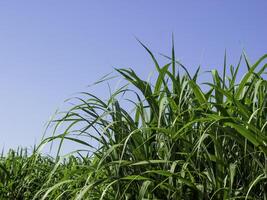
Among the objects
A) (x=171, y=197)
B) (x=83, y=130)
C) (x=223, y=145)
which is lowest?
(x=171, y=197)

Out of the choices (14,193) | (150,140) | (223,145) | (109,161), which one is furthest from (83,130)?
(14,193)

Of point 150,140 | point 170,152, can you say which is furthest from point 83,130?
point 170,152

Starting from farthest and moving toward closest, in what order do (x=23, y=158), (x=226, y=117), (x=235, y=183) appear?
1. (x=23, y=158)
2. (x=235, y=183)
3. (x=226, y=117)

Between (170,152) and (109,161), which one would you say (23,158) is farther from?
(170,152)

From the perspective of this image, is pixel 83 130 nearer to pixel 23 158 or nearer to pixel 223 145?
pixel 223 145

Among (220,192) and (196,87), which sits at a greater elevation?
(196,87)

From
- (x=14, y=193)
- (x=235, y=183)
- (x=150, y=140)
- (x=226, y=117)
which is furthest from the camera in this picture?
(x=14, y=193)

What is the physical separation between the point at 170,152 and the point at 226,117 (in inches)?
10.8

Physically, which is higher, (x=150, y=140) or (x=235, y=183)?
(x=150, y=140)

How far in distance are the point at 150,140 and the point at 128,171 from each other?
0.16 meters

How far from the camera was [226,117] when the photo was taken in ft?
5.93

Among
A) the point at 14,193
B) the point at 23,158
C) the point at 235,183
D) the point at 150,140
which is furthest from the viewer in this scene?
the point at 23,158

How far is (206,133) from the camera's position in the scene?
1.91 meters

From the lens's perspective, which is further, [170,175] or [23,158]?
[23,158]
